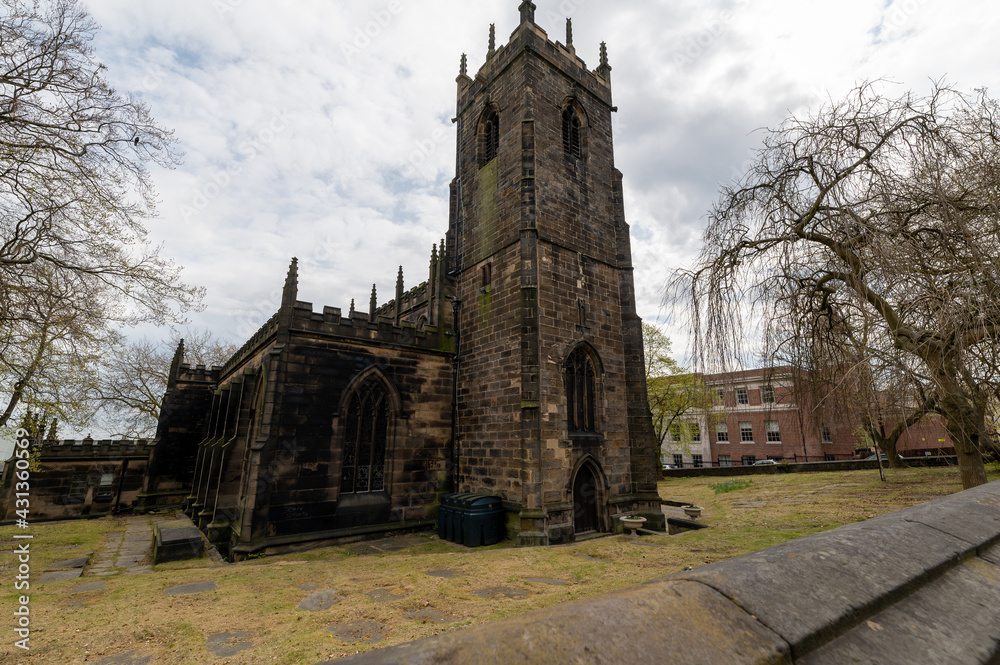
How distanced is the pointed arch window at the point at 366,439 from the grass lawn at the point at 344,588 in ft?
5.75

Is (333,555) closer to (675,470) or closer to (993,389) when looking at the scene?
(993,389)

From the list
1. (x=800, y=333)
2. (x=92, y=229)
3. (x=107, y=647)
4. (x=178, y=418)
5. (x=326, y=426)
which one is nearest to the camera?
(x=107, y=647)

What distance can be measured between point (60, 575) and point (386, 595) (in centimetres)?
674

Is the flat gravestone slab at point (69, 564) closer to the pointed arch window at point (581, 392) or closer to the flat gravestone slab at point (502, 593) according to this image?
the flat gravestone slab at point (502, 593)

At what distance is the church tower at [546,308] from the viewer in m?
12.3

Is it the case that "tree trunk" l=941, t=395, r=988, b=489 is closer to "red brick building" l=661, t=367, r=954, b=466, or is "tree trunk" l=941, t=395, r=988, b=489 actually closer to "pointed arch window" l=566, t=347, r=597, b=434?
"pointed arch window" l=566, t=347, r=597, b=434

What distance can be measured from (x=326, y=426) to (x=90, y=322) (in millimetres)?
6145

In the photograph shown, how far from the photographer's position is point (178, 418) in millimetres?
21094

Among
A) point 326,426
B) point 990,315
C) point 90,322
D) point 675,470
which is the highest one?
point 90,322

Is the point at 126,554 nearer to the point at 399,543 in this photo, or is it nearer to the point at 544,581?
the point at 399,543

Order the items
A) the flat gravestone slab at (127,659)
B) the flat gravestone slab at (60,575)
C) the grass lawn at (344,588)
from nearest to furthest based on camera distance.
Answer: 1. the flat gravestone slab at (127,659)
2. the grass lawn at (344,588)
3. the flat gravestone slab at (60,575)

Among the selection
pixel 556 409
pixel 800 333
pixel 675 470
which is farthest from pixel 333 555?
pixel 675 470

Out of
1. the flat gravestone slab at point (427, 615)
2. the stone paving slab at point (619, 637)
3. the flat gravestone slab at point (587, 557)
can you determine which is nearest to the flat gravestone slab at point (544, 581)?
the flat gravestone slab at point (587, 557)

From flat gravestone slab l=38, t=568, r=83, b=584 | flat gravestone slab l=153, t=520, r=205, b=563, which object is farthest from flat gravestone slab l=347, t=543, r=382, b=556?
flat gravestone slab l=38, t=568, r=83, b=584
